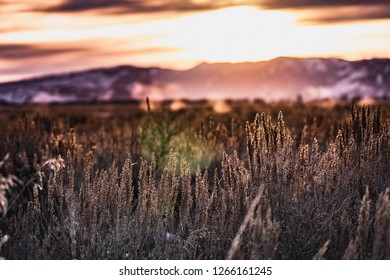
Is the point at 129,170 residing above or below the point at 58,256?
above

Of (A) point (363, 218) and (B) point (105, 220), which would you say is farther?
(B) point (105, 220)

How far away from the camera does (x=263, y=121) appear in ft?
16.0

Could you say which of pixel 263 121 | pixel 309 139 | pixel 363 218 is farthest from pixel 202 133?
pixel 363 218

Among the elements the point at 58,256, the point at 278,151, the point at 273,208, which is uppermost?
the point at 278,151

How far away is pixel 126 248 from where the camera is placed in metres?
4.64

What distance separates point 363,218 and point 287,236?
0.68 meters

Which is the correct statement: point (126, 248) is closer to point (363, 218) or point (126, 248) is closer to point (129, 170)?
point (129, 170)
